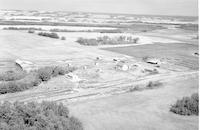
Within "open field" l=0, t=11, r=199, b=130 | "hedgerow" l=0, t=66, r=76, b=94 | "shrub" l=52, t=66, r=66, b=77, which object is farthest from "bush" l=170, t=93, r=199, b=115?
"shrub" l=52, t=66, r=66, b=77

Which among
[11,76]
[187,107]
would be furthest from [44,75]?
[187,107]

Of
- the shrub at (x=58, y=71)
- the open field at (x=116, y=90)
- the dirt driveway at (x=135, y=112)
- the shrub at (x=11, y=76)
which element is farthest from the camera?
the shrub at (x=58, y=71)

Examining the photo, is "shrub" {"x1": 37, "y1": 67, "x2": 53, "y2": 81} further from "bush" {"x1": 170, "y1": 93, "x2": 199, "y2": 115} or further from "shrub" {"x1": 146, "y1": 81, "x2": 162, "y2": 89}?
"bush" {"x1": 170, "y1": 93, "x2": 199, "y2": 115}

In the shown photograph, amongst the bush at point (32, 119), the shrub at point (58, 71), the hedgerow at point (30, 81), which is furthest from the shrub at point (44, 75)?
the bush at point (32, 119)

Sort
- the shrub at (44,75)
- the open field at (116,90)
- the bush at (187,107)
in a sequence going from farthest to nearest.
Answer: the shrub at (44,75), the bush at (187,107), the open field at (116,90)

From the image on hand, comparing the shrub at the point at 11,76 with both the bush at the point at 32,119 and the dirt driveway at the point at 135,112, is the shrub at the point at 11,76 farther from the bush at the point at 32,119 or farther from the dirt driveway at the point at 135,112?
the bush at the point at 32,119

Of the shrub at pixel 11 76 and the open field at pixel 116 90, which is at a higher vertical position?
the shrub at pixel 11 76

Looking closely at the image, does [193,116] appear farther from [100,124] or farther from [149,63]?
[149,63]

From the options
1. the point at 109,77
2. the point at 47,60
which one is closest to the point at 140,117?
the point at 109,77
